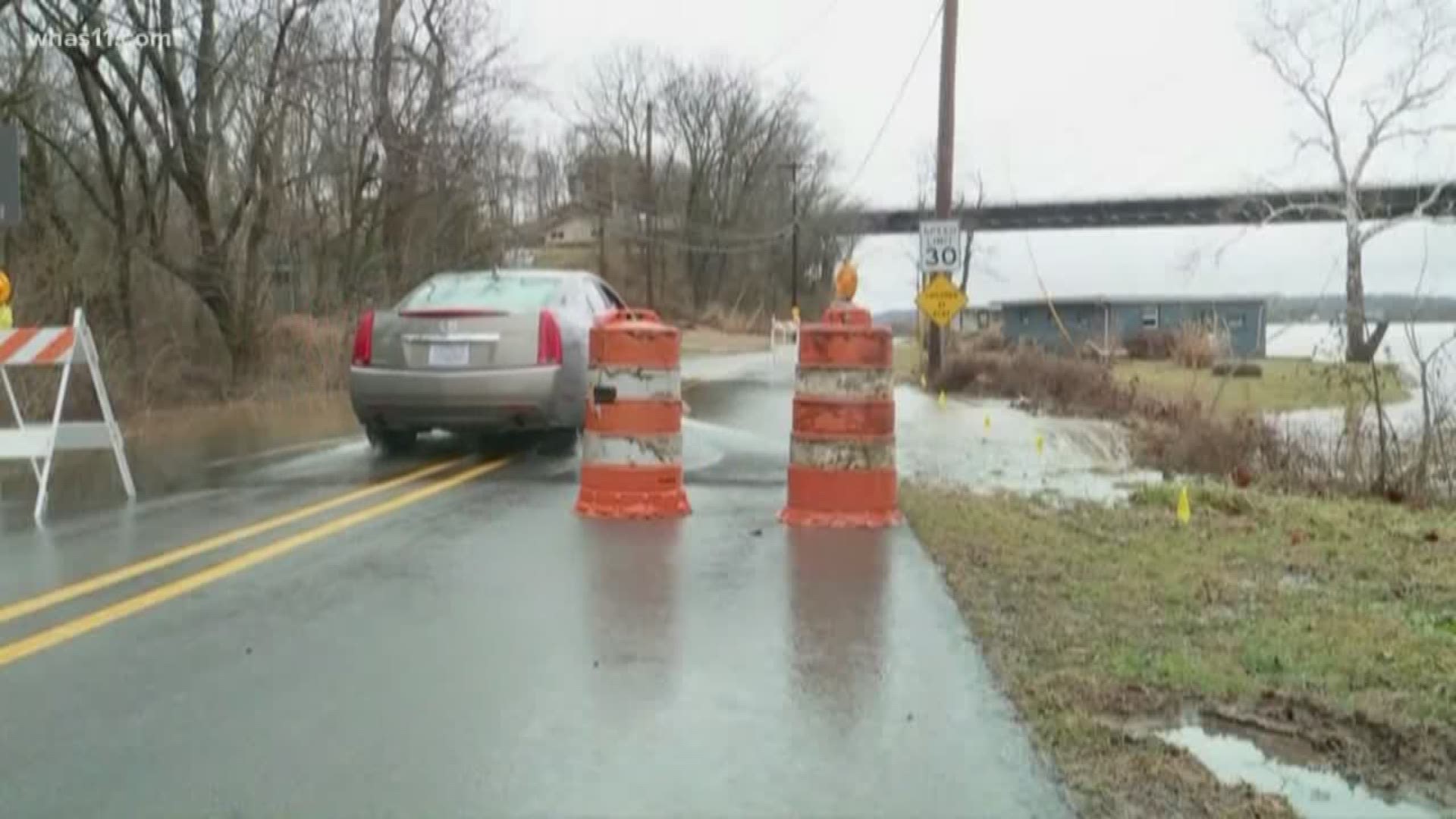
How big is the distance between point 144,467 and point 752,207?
74.6 m

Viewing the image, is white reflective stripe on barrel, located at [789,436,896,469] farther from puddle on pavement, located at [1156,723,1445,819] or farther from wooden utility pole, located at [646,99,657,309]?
wooden utility pole, located at [646,99,657,309]

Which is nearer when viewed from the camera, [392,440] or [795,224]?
[392,440]

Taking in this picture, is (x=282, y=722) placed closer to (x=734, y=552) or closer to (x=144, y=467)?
(x=734, y=552)

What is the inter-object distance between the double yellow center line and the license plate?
1.10 metres

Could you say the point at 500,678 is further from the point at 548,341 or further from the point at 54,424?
the point at 548,341

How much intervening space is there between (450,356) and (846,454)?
3728 millimetres

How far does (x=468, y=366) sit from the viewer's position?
942 cm

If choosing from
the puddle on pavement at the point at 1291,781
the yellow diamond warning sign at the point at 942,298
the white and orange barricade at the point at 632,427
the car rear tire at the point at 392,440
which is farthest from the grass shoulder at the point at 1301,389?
the car rear tire at the point at 392,440

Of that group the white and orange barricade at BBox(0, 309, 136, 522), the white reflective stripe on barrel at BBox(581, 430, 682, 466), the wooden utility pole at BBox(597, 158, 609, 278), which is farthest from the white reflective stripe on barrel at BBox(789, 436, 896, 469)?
the wooden utility pole at BBox(597, 158, 609, 278)

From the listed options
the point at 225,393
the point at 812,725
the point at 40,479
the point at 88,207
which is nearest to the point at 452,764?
the point at 812,725

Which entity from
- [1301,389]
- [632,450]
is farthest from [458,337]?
[1301,389]

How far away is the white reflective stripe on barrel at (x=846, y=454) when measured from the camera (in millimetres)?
7238

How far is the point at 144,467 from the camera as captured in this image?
390 inches

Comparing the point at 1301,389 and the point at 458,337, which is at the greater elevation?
the point at 458,337
